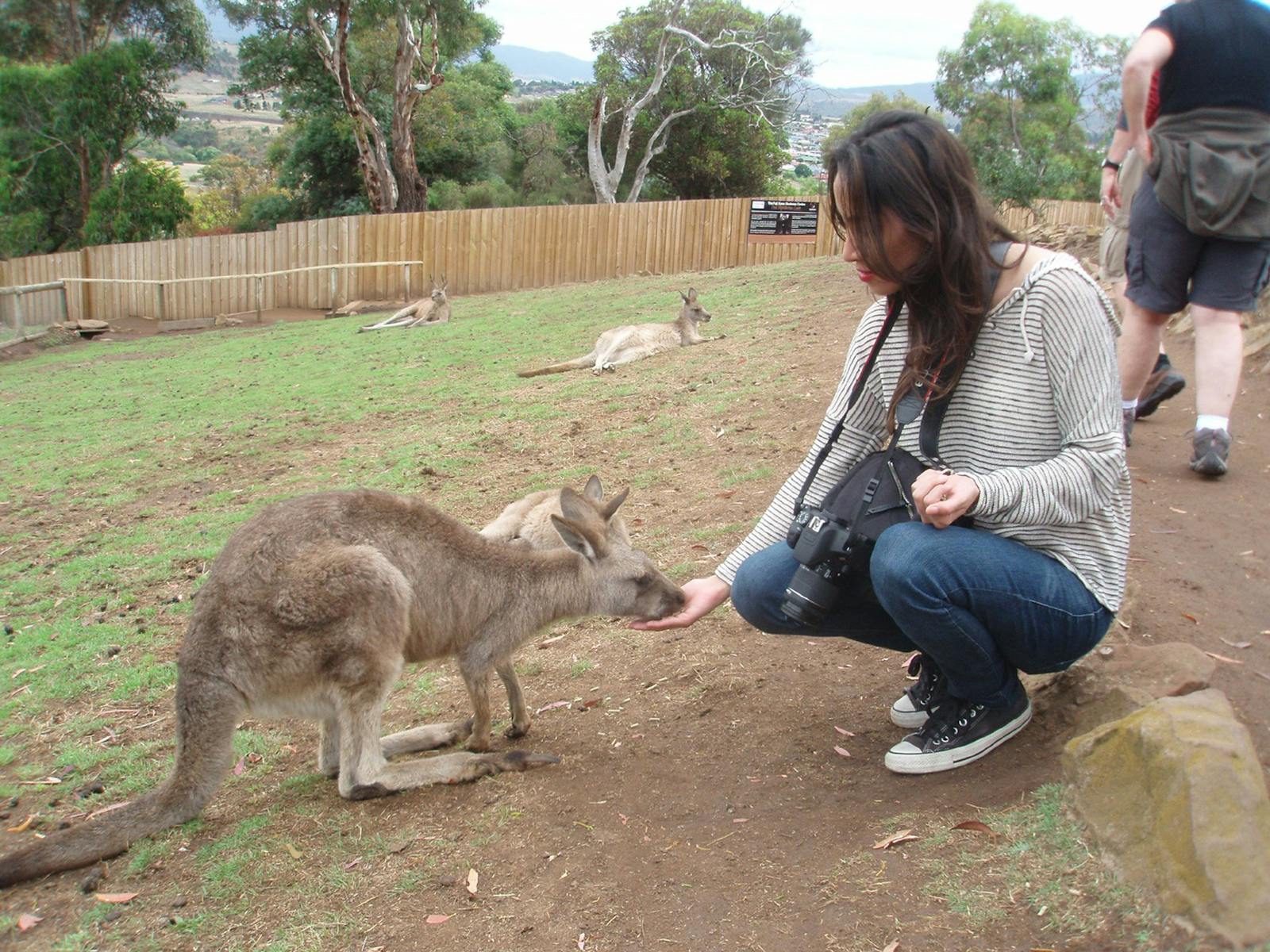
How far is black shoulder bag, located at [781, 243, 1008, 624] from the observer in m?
2.69

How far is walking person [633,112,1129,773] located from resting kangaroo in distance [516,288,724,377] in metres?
6.91

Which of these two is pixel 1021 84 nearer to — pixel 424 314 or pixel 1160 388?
pixel 424 314

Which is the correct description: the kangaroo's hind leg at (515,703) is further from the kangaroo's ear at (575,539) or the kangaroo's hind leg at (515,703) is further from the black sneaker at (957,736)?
the black sneaker at (957,736)

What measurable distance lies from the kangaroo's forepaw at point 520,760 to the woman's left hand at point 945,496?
4.90 ft

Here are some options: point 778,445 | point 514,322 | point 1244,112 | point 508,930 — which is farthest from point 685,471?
point 514,322

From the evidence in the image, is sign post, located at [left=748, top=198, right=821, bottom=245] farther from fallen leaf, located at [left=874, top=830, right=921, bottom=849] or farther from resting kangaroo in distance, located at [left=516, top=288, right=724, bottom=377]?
fallen leaf, located at [left=874, top=830, right=921, bottom=849]

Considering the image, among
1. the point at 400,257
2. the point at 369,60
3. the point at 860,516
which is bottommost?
the point at 860,516

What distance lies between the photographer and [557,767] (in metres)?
3.29

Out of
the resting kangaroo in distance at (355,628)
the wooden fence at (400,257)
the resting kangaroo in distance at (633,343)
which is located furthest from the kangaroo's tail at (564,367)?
the wooden fence at (400,257)

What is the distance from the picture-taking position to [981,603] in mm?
2525

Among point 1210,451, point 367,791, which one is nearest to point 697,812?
point 367,791

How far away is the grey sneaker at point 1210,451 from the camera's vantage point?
4293mm

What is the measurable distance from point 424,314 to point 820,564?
12.9 m

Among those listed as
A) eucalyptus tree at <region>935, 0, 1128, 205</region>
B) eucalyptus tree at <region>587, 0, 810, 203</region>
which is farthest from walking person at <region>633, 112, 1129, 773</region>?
eucalyptus tree at <region>935, 0, 1128, 205</region>
